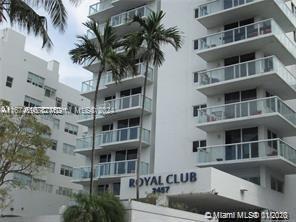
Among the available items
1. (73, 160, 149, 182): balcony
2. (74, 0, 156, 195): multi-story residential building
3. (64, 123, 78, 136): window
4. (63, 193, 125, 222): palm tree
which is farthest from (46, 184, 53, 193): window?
(63, 193, 125, 222): palm tree

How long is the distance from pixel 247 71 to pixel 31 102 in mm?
29451

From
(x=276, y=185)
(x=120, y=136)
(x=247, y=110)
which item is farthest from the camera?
(x=120, y=136)

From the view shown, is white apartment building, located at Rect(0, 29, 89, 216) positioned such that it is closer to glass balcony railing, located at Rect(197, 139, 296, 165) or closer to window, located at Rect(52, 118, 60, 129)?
window, located at Rect(52, 118, 60, 129)

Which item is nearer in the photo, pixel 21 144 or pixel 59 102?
pixel 21 144

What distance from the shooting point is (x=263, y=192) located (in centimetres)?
3512

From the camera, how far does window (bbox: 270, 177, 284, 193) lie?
37438 mm

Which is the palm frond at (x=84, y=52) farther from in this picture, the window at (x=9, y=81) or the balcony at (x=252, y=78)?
the window at (x=9, y=81)

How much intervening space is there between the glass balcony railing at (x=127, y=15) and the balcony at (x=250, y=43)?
8752 mm

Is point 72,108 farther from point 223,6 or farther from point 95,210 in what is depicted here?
point 95,210

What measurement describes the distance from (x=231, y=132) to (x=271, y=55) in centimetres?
662

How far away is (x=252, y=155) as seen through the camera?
35.4 meters

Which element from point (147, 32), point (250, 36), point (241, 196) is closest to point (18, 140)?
point (147, 32)

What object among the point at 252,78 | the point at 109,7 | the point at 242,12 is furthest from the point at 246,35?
the point at 109,7

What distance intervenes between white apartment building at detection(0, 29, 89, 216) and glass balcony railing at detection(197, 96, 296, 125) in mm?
20063
